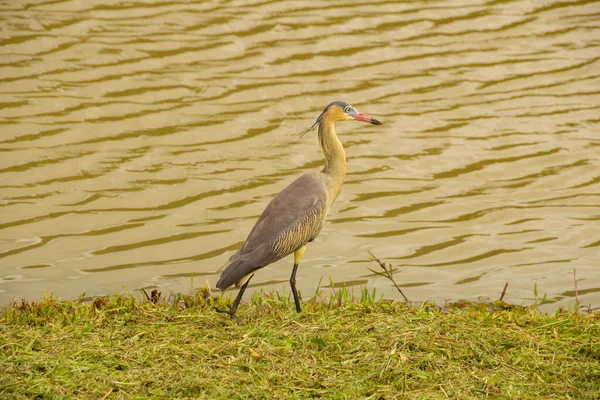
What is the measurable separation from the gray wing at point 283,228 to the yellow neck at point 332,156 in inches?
5.5

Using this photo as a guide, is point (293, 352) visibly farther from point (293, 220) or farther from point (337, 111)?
point (337, 111)

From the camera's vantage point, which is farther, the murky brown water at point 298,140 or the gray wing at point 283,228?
the murky brown water at point 298,140

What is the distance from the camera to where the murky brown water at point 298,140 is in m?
7.93

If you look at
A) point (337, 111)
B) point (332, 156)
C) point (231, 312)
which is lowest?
point (231, 312)

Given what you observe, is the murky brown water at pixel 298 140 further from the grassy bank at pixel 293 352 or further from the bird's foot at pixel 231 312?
the bird's foot at pixel 231 312

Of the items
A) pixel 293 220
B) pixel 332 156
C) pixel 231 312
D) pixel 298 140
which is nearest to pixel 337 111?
pixel 332 156

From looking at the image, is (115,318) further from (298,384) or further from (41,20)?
(41,20)

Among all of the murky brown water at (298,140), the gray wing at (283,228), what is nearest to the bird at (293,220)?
the gray wing at (283,228)

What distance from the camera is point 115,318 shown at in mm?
6035

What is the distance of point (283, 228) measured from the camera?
20.1ft

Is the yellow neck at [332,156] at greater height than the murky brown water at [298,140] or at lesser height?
greater

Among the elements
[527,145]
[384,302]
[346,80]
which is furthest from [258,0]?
[384,302]

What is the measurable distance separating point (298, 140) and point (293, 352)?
5.19 meters

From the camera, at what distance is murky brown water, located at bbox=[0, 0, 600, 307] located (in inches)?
312
